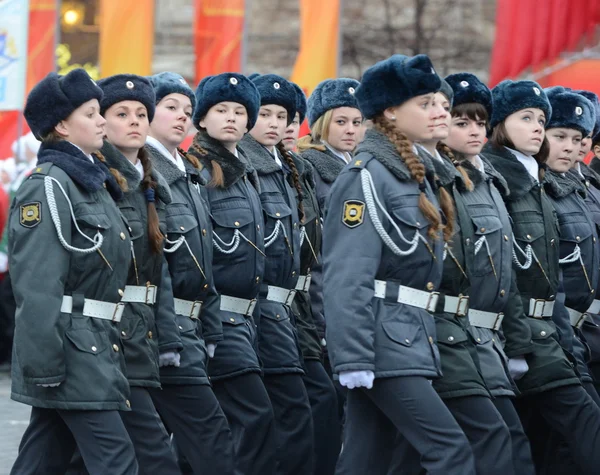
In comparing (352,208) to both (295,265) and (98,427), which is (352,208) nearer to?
(98,427)

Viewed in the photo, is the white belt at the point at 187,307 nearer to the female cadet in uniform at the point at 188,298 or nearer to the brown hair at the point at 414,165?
the female cadet in uniform at the point at 188,298

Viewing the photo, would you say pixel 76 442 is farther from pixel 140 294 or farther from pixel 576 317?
pixel 576 317

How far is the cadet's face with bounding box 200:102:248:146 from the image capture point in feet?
26.1

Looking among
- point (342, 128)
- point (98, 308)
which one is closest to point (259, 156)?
point (342, 128)

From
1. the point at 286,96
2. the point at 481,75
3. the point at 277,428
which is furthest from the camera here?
the point at 481,75

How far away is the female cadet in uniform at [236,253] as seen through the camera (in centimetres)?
756

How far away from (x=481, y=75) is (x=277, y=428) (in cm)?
1899

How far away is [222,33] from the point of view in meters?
17.4

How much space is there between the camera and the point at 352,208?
20.8ft

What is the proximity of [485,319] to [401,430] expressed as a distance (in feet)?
3.38

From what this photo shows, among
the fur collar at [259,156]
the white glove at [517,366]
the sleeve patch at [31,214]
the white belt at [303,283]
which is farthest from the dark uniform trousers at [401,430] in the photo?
the white belt at [303,283]

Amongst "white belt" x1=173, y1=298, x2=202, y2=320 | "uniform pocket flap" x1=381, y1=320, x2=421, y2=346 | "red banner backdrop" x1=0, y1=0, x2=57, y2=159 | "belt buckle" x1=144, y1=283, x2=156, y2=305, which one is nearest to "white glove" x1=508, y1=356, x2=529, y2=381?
"uniform pocket flap" x1=381, y1=320, x2=421, y2=346

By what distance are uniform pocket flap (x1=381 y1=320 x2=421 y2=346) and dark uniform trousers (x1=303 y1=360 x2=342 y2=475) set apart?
7.11 feet

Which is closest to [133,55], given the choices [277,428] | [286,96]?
[286,96]
